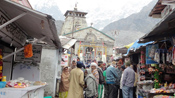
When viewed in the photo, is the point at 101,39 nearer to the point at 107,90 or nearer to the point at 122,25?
the point at 107,90

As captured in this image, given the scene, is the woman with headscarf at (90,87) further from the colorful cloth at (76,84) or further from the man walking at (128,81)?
the man walking at (128,81)

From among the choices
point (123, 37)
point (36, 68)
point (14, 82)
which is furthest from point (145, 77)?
point (123, 37)

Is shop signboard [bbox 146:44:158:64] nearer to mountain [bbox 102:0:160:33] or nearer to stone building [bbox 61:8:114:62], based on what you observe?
stone building [bbox 61:8:114:62]

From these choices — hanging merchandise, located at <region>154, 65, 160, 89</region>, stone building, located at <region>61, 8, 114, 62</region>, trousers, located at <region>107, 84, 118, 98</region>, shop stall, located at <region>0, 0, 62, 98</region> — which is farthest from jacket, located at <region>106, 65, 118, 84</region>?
stone building, located at <region>61, 8, 114, 62</region>

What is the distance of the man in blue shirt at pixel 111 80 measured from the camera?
7914 mm

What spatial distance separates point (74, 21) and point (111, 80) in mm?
41227

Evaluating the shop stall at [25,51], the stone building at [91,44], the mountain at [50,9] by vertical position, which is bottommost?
the shop stall at [25,51]

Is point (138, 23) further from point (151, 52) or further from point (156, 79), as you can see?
point (151, 52)

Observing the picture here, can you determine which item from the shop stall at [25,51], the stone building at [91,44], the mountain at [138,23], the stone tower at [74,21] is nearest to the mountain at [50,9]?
the mountain at [138,23]

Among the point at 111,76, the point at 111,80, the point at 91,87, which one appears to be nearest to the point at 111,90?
the point at 111,80

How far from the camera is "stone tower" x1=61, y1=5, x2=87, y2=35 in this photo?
46.8m

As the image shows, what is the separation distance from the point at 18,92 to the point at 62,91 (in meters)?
4.46

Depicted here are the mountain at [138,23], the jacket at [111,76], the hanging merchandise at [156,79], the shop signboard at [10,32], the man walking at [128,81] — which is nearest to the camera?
the shop signboard at [10,32]

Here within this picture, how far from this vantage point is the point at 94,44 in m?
39.3
